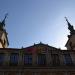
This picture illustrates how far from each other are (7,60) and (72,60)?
10230 millimetres

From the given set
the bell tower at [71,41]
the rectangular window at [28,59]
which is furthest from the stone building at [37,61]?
the bell tower at [71,41]

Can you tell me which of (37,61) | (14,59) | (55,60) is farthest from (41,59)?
(14,59)

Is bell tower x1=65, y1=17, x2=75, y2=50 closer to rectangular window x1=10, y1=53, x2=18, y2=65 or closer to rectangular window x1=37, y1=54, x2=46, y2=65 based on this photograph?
rectangular window x1=37, y1=54, x2=46, y2=65

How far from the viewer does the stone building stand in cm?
2333

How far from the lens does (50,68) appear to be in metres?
23.8

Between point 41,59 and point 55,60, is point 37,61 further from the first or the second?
point 55,60

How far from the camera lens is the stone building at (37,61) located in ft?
76.5

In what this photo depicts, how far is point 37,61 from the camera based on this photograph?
81.3 ft

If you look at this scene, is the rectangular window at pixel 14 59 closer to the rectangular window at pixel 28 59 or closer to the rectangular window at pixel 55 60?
the rectangular window at pixel 28 59

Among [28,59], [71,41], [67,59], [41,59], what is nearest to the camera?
[28,59]

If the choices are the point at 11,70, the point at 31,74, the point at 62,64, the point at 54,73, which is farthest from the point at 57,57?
the point at 11,70

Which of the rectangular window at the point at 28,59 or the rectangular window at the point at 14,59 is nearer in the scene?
the rectangular window at the point at 14,59

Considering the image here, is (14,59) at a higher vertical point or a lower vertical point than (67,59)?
higher

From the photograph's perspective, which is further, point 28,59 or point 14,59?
point 28,59
